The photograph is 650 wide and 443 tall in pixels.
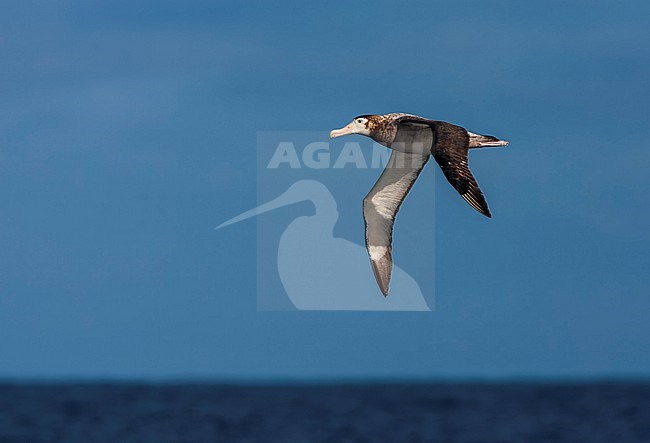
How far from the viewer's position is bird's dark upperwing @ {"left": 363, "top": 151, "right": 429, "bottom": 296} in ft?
73.8

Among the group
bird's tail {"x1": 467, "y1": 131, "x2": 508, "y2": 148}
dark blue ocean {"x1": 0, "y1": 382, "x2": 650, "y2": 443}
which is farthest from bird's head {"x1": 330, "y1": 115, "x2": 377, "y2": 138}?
dark blue ocean {"x1": 0, "y1": 382, "x2": 650, "y2": 443}

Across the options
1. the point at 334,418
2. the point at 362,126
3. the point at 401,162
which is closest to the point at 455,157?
the point at 362,126

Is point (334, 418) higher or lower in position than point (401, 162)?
lower

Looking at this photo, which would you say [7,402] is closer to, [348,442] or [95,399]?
[95,399]

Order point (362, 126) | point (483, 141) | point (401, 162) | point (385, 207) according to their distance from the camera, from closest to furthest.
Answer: point (483, 141), point (362, 126), point (401, 162), point (385, 207)

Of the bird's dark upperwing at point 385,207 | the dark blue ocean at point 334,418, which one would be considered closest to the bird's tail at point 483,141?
the bird's dark upperwing at point 385,207

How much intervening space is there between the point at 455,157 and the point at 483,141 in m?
0.95

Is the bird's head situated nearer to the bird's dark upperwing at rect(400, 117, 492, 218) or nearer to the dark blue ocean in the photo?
the bird's dark upperwing at rect(400, 117, 492, 218)

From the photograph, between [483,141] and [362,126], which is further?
[362,126]

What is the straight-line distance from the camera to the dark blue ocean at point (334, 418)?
60406 mm

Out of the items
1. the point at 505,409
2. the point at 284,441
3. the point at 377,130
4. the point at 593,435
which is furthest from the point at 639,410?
the point at 377,130

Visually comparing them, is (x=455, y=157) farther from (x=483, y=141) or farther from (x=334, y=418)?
(x=334, y=418)

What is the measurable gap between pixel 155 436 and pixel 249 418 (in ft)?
45.6

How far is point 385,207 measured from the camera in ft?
75.4
